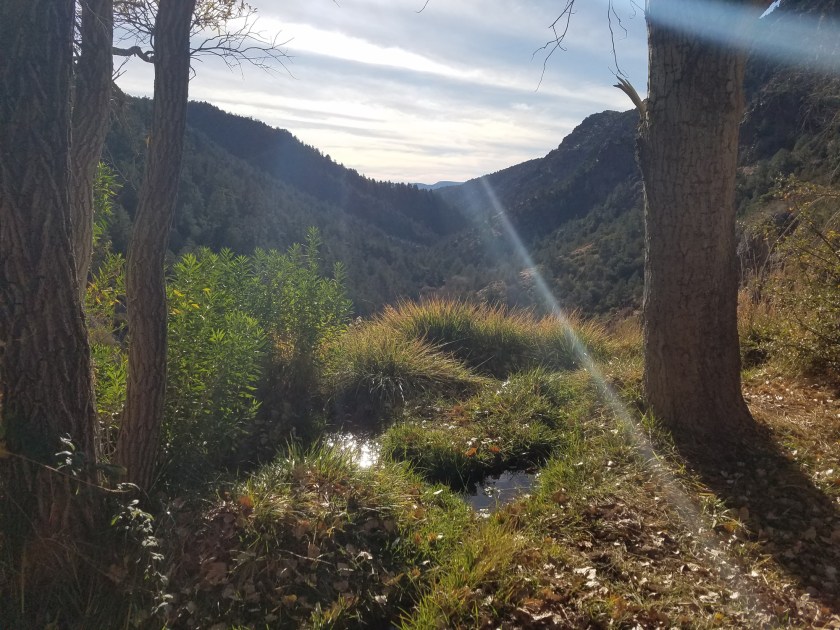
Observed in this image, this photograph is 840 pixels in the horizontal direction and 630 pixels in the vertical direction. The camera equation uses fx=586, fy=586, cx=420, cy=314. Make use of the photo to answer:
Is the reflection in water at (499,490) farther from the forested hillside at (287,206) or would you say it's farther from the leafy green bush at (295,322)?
the forested hillside at (287,206)

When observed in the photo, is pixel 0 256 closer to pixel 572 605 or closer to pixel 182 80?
pixel 182 80

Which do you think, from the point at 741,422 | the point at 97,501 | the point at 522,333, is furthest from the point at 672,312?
the point at 522,333

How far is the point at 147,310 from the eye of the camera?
127 inches

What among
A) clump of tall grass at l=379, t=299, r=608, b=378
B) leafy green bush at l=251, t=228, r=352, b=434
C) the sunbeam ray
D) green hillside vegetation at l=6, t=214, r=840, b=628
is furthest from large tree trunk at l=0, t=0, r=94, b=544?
clump of tall grass at l=379, t=299, r=608, b=378

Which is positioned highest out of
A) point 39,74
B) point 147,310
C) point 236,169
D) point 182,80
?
point 236,169

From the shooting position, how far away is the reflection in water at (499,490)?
4125mm

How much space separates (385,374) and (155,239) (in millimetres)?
3400

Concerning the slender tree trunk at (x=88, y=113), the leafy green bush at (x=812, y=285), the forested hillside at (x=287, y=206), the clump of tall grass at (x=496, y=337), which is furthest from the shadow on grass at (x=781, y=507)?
the forested hillside at (x=287, y=206)

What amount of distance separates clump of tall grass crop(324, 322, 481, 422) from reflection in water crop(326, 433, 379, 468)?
0.60m

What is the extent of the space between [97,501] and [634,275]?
30806 mm

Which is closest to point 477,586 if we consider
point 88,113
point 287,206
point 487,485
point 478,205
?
point 487,485

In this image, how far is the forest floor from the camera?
2.71 metres

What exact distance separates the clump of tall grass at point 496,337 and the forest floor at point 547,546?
11.0 ft

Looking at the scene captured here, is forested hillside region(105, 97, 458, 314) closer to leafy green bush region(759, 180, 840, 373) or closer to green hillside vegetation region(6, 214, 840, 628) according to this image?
green hillside vegetation region(6, 214, 840, 628)
